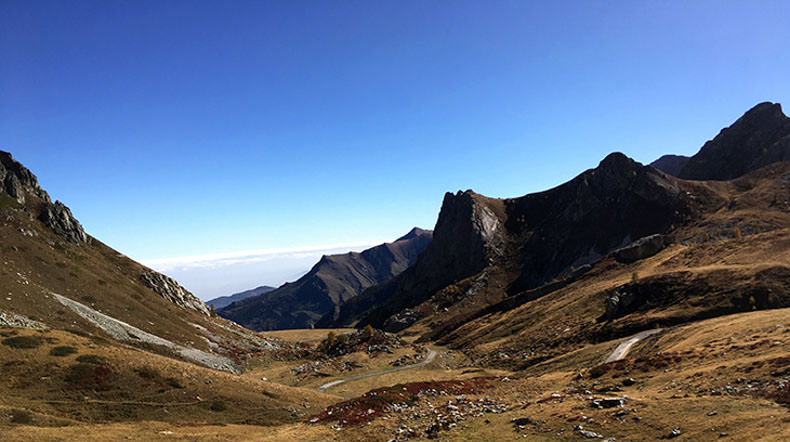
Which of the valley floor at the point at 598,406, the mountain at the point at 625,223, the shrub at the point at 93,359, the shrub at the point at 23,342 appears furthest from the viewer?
the mountain at the point at 625,223

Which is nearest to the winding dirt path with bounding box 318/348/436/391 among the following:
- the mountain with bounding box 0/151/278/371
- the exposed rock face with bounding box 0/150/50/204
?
the mountain with bounding box 0/151/278/371

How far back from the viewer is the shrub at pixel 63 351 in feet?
154

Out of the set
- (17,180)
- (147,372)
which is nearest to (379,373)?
(147,372)

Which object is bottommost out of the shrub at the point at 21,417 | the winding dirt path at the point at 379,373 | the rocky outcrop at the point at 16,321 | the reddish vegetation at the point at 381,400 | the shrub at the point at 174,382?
the winding dirt path at the point at 379,373

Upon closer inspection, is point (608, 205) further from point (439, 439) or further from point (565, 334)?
point (439, 439)

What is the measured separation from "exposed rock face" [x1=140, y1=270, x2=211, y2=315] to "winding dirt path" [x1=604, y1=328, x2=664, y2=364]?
14266cm

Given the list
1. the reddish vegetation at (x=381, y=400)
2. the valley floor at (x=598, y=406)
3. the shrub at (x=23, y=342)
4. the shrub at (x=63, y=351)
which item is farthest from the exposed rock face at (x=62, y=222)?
the reddish vegetation at (x=381, y=400)

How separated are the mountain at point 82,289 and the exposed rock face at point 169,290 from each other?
1.33 ft

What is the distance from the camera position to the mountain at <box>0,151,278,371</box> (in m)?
77.2

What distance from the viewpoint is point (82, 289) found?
96938 mm

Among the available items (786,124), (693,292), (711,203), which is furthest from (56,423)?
(786,124)

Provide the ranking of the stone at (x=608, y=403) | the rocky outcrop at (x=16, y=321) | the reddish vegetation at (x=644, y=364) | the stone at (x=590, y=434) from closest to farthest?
the stone at (x=590, y=434) < the stone at (x=608, y=403) < the reddish vegetation at (x=644, y=364) < the rocky outcrop at (x=16, y=321)

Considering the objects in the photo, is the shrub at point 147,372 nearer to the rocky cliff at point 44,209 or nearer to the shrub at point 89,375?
the shrub at point 89,375

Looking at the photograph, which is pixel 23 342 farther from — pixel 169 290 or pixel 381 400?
pixel 169 290
